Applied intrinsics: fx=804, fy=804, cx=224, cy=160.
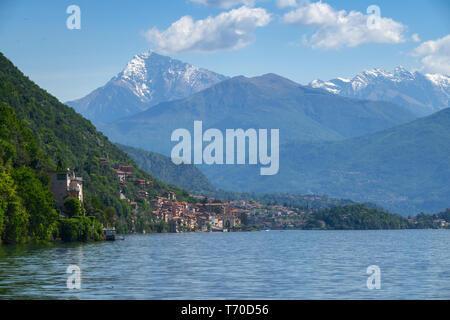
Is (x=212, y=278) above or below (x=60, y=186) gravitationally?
below

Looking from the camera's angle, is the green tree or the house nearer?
the green tree

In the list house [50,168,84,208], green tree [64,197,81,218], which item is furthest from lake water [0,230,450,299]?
house [50,168,84,208]

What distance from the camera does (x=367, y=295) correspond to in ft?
178

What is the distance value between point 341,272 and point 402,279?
322 inches

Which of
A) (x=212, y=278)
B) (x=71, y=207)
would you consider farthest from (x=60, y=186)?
(x=212, y=278)

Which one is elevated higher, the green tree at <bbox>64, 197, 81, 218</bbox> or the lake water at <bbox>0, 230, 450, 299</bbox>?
the green tree at <bbox>64, 197, 81, 218</bbox>

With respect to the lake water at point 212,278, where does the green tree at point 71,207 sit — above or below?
above

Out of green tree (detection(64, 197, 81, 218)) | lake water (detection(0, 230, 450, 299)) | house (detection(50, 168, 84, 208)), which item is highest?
house (detection(50, 168, 84, 208))

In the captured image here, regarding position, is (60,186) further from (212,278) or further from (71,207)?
→ (212,278)

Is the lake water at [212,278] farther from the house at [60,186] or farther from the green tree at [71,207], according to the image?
the house at [60,186]

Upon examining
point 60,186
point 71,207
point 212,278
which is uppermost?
point 60,186

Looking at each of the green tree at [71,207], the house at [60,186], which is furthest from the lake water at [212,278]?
the house at [60,186]

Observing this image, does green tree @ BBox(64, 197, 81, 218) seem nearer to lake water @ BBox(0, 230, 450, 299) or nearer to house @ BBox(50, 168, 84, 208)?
house @ BBox(50, 168, 84, 208)
